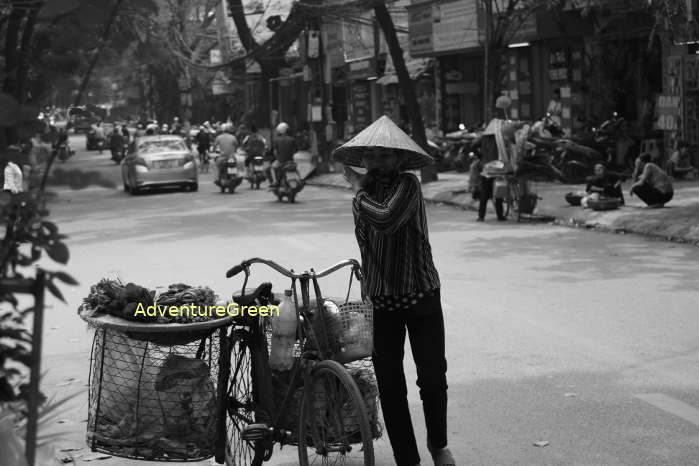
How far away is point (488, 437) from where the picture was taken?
239 inches

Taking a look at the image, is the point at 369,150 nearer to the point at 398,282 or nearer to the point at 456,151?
the point at 398,282

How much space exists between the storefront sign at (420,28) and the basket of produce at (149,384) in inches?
1139

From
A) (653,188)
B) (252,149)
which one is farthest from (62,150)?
(252,149)

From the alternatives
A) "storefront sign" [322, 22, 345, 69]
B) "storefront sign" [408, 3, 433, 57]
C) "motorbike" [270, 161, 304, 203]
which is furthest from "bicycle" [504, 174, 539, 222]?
"storefront sign" [322, 22, 345, 69]

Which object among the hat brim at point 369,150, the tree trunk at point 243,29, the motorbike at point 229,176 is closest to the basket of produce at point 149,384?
the hat brim at point 369,150

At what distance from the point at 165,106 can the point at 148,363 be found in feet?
222

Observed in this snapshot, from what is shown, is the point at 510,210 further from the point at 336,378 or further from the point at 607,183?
the point at 336,378

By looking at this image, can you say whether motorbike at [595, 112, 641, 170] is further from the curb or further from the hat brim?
the hat brim

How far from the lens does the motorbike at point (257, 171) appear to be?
29.7 metres

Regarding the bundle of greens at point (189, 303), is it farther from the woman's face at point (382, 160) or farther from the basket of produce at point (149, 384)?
the woman's face at point (382, 160)

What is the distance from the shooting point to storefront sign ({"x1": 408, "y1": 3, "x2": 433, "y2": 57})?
110 ft

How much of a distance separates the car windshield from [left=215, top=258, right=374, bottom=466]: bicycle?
82.9 ft

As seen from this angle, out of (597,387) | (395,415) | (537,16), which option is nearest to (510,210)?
(537,16)

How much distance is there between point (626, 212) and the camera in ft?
56.9
